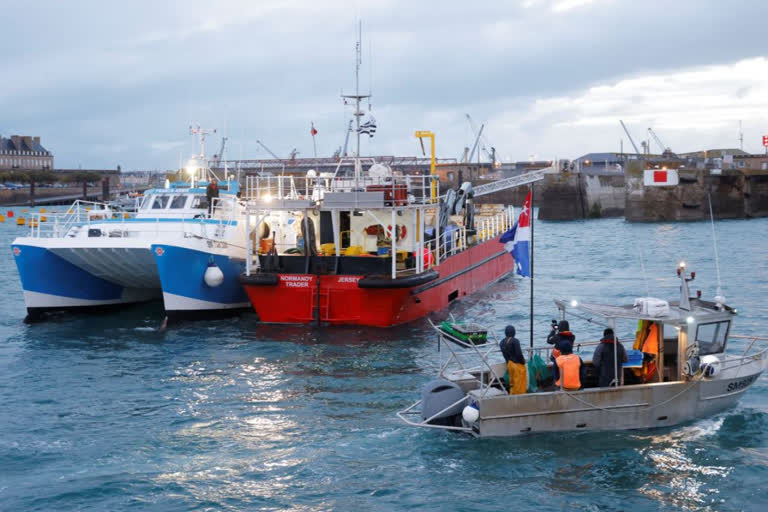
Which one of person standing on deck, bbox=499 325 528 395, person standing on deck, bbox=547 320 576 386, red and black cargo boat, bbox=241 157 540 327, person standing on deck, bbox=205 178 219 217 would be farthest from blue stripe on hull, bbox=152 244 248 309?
person standing on deck, bbox=547 320 576 386

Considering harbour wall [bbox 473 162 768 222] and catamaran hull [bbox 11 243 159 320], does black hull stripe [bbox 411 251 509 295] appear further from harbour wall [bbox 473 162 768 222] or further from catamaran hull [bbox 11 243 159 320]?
harbour wall [bbox 473 162 768 222]

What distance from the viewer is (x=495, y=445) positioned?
42.0ft

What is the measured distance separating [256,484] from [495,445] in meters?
3.90

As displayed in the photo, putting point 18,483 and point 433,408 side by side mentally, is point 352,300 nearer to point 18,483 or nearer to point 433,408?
point 433,408

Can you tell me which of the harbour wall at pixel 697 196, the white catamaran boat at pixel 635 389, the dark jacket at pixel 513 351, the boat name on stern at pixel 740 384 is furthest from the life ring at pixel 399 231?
the harbour wall at pixel 697 196

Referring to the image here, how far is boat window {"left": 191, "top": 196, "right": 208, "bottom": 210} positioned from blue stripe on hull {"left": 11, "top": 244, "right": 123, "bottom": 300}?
376 centimetres

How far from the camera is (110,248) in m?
21.9

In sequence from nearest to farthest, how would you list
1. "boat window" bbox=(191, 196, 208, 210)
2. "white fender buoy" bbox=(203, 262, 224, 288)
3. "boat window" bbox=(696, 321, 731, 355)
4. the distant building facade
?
"boat window" bbox=(696, 321, 731, 355) → "white fender buoy" bbox=(203, 262, 224, 288) → "boat window" bbox=(191, 196, 208, 210) → the distant building facade

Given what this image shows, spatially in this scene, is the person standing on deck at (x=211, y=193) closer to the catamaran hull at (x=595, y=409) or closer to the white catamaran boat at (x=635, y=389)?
the white catamaran boat at (x=635, y=389)

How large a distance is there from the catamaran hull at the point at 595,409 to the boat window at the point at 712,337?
2.00 ft

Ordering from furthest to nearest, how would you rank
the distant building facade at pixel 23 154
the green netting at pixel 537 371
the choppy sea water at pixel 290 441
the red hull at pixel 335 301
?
1. the distant building facade at pixel 23 154
2. the red hull at pixel 335 301
3. the green netting at pixel 537 371
4. the choppy sea water at pixel 290 441

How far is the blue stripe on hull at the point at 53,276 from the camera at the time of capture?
2300cm

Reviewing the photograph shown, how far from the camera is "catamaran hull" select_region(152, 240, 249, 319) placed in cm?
2158

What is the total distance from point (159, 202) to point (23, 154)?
15470cm
